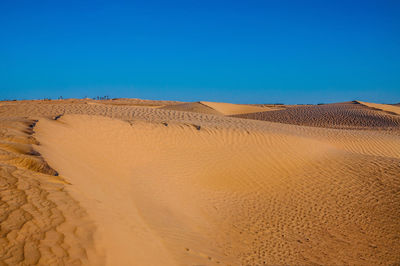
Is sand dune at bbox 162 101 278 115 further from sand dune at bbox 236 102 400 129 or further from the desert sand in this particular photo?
the desert sand

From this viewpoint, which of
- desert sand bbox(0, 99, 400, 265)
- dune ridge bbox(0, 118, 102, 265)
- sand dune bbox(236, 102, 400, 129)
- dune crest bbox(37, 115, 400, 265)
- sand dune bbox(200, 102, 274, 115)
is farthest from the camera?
sand dune bbox(200, 102, 274, 115)

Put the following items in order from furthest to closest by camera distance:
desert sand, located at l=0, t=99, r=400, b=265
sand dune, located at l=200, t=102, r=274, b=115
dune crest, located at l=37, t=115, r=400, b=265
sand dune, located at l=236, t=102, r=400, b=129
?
sand dune, located at l=200, t=102, r=274, b=115
sand dune, located at l=236, t=102, r=400, b=129
dune crest, located at l=37, t=115, r=400, b=265
desert sand, located at l=0, t=99, r=400, b=265

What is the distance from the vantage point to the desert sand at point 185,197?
3.15 metres

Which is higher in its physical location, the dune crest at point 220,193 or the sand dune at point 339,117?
the sand dune at point 339,117

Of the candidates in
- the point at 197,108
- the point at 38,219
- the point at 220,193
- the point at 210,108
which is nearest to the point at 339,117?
the point at 210,108

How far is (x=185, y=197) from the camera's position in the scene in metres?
6.55

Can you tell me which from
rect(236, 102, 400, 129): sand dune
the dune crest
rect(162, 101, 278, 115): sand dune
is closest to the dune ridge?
the dune crest

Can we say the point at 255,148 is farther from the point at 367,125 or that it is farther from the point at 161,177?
the point at 367,125

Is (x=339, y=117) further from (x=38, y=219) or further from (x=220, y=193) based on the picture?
(x=38, y=219)

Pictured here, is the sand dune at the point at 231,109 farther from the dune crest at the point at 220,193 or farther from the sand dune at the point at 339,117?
the dune crest at the point at 220,193

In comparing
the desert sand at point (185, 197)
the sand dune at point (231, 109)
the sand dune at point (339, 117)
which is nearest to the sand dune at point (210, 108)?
the sand dune at point (231, 109)

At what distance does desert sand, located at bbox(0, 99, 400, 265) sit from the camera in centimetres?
315

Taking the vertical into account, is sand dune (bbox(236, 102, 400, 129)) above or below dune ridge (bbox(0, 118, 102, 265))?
above

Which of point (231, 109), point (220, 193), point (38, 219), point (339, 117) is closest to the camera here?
point (38, 219)
